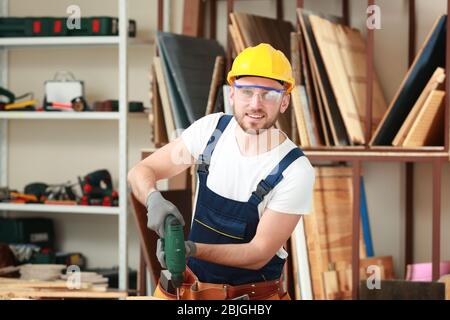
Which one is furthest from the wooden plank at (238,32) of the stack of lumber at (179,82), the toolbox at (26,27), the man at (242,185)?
the man at (242,185)

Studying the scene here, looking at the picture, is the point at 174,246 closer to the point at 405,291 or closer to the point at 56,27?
the point at 405,291

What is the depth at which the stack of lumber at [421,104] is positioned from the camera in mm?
3062

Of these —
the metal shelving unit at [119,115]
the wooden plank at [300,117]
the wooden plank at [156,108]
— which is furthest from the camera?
the metal shelving unit at [119,115]

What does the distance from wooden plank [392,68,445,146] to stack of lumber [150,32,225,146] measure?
70 centimetres

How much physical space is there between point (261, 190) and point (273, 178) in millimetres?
29

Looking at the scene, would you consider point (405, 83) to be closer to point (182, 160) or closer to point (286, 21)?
point (286, 21)

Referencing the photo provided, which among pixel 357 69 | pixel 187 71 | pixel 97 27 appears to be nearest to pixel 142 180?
pixel 187 71

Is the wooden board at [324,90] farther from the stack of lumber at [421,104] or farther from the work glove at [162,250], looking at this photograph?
the work glove at [162,250]

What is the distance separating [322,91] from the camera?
10.2 ft

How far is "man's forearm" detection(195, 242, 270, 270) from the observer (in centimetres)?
154

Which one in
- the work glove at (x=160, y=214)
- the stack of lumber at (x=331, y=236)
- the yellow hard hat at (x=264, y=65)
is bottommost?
the stack of lumber at (x=331, y=236)

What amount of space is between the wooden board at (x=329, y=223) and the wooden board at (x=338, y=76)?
0.25 m

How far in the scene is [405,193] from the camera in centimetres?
365
